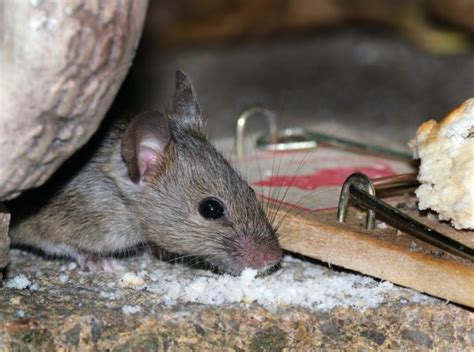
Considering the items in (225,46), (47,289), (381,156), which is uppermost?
(225,46)

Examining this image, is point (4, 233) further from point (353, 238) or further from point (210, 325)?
point (353, 238)

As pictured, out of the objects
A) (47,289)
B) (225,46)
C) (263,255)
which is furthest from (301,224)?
(225,46)

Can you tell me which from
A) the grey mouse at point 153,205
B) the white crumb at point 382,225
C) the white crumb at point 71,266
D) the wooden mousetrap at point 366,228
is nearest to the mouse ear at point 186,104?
the grey mouse at point 153,205

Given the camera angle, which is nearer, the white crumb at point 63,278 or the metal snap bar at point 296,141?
the white crumb at point 63,278

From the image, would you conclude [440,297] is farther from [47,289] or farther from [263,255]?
[47,289]

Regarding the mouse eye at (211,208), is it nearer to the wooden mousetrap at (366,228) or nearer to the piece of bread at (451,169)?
the wooden mousetrap at (366,228)

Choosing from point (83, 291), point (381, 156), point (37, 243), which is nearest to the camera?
point (83, 291)
